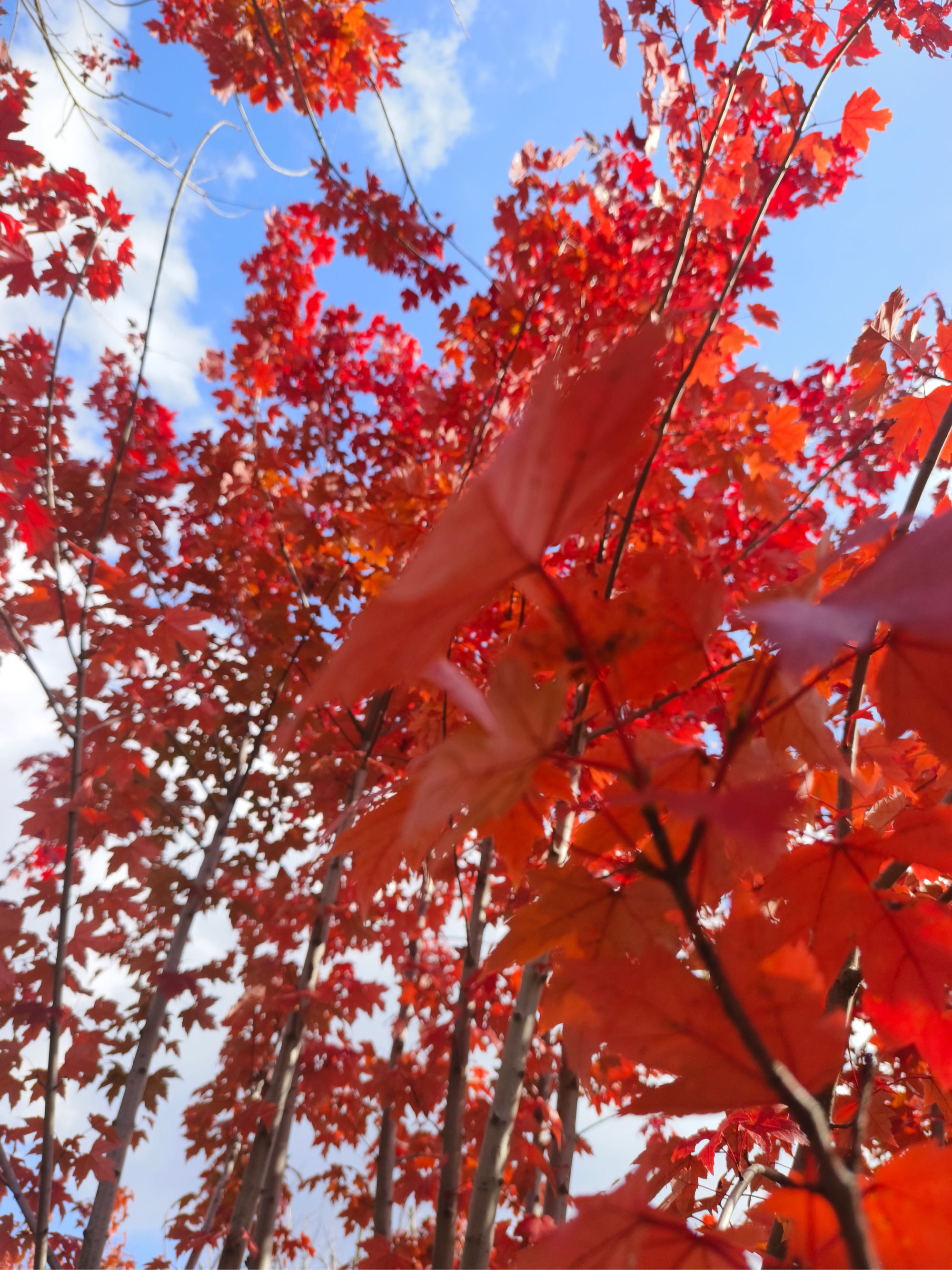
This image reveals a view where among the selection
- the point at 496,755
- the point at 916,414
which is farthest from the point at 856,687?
the point at 916,414

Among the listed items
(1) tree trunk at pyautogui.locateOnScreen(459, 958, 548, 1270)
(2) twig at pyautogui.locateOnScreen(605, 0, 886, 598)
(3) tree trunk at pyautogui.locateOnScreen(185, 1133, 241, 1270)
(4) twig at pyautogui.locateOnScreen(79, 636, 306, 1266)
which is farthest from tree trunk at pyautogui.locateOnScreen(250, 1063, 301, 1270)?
(2) twig at pyautogui.locateOnScreen(605, 0, 886, 598)

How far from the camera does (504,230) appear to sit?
3354mm

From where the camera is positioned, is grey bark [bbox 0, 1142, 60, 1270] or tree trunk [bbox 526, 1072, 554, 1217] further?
tree trunk [bbox 526, 1072, 554, 1217]

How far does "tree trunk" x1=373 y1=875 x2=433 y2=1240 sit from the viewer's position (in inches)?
166

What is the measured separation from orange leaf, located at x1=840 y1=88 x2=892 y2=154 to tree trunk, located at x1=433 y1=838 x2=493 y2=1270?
109 inches

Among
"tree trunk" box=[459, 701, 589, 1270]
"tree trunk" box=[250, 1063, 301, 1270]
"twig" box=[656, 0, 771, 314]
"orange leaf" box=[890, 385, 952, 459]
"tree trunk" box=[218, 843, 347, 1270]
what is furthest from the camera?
"tree trunk" box=[218, 843, 347, 1270]

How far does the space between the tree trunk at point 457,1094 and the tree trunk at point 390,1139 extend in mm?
1683

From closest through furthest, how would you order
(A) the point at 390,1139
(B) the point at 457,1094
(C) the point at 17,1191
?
(C) the point at 17,1191 < (B) the point at 457,1094 < (A) the point at 390,1139

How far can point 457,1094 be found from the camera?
224 cm

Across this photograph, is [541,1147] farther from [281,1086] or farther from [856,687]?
[856,687]

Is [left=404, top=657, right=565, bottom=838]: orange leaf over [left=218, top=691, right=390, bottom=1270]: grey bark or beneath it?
beneath

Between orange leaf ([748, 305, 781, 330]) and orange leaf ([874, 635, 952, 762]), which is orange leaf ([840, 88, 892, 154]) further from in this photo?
orange leaf ([874, 635, 952, 762])

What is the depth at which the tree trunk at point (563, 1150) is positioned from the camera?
10.1 ft

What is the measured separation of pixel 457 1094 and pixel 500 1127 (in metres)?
1.08
